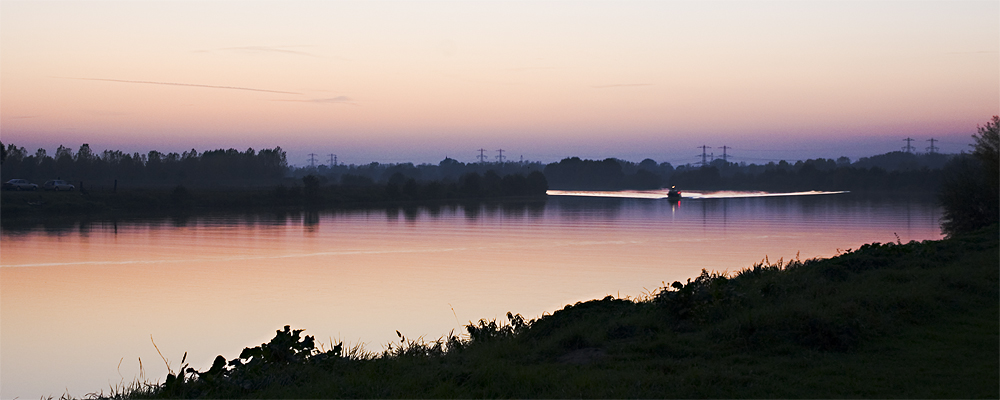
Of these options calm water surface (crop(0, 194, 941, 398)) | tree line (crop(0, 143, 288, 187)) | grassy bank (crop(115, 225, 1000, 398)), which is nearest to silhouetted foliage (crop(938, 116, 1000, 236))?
calm water surface (crop(0, 194, 941, 398))

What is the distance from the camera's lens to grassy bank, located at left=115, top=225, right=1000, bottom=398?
680cm

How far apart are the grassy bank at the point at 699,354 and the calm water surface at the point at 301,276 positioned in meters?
3.88

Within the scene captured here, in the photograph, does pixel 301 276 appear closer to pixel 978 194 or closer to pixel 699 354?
pixel 699 354

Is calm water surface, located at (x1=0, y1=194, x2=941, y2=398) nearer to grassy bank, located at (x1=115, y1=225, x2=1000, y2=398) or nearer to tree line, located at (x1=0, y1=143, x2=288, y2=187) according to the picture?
grassy bank, located at (x1=115, y1=225, x2=1000, y2=398)

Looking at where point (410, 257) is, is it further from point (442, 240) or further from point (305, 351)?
point (305, 351)

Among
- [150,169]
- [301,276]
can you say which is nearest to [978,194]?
[301,276]

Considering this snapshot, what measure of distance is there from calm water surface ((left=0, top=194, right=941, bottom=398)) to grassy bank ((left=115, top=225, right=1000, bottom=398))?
3875 mm

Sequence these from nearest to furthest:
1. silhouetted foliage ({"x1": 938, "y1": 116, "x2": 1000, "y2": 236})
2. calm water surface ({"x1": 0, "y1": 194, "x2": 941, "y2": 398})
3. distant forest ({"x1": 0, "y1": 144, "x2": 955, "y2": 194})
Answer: calm water surface ({"x1": 0, "y1": 194, "x2": 941, "y2": 398})
silhouetted foliage ({"x1": 938, "y1": 116, "x2": 1000, "y2": 236})
distant forest ({"x1": 0, "y1": 144, "x2": 955, "y2": 194})

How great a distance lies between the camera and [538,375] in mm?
7230

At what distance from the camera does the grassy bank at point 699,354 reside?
22.3ft

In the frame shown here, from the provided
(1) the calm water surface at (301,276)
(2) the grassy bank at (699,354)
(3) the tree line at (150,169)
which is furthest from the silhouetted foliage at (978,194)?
(3) the tree line at (150,169)

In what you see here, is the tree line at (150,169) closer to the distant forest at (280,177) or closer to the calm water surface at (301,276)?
the distant forest at (280,177)

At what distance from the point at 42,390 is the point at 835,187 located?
123243 millimetres

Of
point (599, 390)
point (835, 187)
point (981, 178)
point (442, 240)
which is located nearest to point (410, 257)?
point (442, 240)
